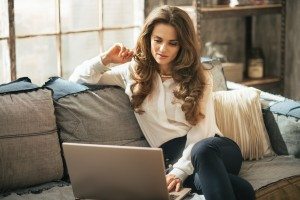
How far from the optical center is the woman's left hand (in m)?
2.04

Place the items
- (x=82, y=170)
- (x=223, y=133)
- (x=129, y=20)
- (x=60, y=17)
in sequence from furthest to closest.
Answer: (x=129, y=20) → (x=60, y=17) → (x=223, y=133) → (x=82, y=170)

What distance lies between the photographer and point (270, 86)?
403 centimetres

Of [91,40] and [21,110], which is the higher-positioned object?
[91,40]

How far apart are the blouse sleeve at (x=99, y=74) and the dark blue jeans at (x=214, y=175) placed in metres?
0.58

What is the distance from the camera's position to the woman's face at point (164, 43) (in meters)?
→ 2.27

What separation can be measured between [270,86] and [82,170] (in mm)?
2506

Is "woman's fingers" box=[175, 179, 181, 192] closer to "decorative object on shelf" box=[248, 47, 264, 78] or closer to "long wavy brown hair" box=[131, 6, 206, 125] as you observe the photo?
"long wavy brown hair" box=[131, 6, 206, 125]

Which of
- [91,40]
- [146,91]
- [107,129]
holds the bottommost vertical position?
[107,129]

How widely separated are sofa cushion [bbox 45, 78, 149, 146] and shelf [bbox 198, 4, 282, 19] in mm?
1097

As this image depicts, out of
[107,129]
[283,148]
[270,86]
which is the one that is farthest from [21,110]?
[270,86]

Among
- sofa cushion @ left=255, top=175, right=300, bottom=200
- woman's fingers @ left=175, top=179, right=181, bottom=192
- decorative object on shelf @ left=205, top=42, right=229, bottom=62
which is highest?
decorative object on shelf @ left=205, top=42, right=229, bottom=62

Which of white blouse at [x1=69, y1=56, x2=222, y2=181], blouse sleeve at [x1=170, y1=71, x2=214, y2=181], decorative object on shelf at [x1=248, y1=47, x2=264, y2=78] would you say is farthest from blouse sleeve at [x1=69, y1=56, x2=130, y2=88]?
decorative object on shelf at [x1=248, y1=47, x2=264, y2=78]

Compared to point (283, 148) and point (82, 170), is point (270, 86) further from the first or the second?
point (82, 170)

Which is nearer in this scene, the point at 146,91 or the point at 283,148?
the point at 146,91
